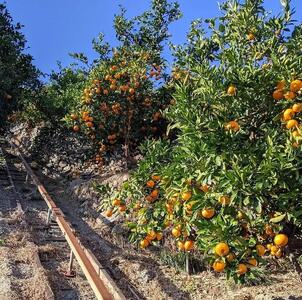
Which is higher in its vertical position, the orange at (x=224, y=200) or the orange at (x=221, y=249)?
the orange at (x=224, y=200)

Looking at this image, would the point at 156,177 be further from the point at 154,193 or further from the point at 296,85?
the point at 296,85

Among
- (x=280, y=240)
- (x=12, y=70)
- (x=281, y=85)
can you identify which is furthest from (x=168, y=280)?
(x=12, y=70)

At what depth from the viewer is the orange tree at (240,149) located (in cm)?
391

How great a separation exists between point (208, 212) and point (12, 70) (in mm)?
11433

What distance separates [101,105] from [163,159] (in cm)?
580

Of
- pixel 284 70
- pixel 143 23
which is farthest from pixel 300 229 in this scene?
pixel 143 23

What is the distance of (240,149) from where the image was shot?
4.33 meters

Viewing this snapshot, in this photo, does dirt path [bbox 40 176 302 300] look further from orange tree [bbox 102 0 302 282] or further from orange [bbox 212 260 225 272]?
orange [bbox 212 260 225 272]

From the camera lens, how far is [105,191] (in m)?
6.27

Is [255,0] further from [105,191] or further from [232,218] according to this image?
[105,191]

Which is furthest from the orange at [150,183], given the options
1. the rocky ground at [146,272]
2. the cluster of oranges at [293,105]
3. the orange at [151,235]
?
the cluster of oranges at [293,105]

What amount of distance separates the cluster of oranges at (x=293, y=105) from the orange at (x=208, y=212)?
3.55 feet

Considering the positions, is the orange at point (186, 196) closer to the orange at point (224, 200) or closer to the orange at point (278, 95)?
the orange at point (224, 200)

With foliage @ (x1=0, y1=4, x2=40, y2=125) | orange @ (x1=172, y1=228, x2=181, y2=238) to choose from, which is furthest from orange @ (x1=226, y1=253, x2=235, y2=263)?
foliage @ (x1=0, y1=4, x2=40, y2=125)
